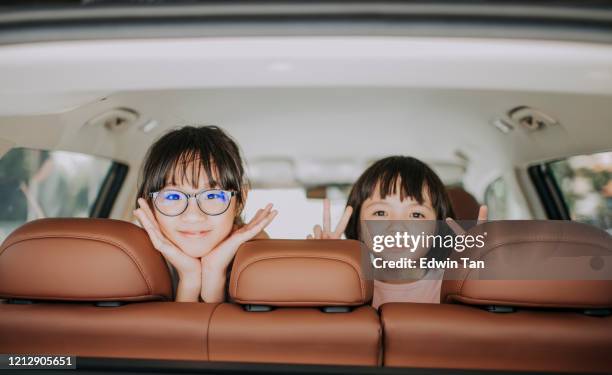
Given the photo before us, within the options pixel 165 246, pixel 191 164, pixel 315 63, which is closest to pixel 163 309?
pixel 165 246

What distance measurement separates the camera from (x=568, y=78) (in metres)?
1.38

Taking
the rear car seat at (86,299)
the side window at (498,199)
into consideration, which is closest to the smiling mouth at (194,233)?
the rear car seat at (86,299)

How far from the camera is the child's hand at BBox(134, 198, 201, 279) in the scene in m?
1.73

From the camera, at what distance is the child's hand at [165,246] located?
68.0 inches

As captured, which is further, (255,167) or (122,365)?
(255,167)

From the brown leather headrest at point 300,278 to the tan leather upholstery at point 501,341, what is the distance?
0.46 feet

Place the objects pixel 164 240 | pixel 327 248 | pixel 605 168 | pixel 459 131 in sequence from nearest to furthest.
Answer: pixel 327 248, pixel 164 240, pixel 605 168, pixel 459 131

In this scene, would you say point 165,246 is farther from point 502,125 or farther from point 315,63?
point 502,125

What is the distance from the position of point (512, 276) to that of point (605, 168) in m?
1.69

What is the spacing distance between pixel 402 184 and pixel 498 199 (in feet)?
7.24

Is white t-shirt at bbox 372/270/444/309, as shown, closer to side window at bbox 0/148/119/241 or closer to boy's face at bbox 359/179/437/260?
boy's face at bbox 359/179/437/260

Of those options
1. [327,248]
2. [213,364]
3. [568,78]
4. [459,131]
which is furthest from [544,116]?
[213,364]

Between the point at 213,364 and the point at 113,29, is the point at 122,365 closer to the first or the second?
the point at 213,364

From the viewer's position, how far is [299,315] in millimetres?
1454
